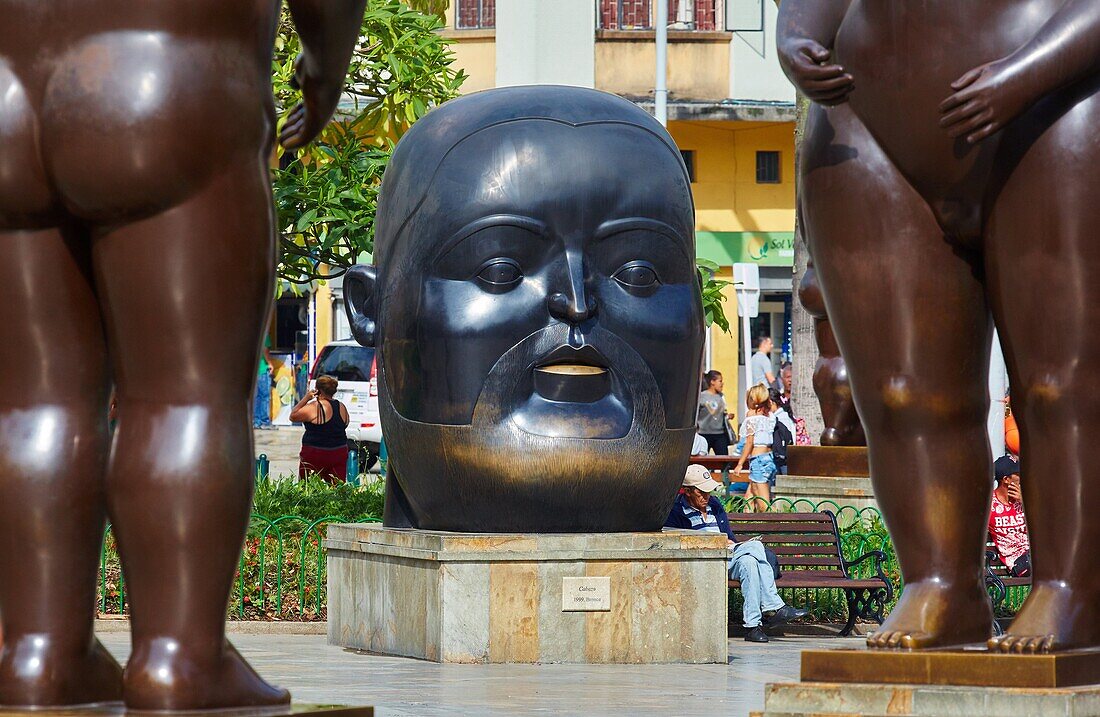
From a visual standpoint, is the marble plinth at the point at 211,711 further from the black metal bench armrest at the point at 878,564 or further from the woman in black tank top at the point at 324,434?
the woman in black tank top at the point at 324,434

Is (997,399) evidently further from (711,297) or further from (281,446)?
(281,446)

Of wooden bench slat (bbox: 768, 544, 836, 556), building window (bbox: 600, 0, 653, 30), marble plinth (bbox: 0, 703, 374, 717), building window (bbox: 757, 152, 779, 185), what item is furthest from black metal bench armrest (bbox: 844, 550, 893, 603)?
building window (bbox: 757, 152, 779, 185)

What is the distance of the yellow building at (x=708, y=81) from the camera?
3550 centimetres

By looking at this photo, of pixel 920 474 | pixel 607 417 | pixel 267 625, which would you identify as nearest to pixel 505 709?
pixel 607 417

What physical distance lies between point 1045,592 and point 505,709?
286cm

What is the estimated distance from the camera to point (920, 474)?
16.8 ft

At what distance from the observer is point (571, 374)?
904 cm

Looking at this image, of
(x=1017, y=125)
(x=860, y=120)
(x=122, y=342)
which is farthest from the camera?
(x=860, y=120)

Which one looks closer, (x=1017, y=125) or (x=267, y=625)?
(x=1017, y=125)

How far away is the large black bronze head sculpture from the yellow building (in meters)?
25.8

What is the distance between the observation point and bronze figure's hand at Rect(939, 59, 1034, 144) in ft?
15.5

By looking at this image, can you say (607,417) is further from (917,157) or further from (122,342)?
(122,342)

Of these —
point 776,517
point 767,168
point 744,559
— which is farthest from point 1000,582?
point 767,168

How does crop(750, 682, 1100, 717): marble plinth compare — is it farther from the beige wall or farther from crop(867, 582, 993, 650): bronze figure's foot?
the beige wall
